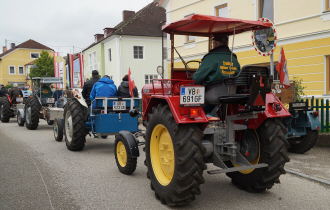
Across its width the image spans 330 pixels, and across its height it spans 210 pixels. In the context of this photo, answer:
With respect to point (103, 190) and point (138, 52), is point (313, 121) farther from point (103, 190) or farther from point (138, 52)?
point (138, 52)

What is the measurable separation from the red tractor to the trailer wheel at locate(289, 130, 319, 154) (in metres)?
3.06

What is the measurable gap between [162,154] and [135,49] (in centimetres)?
2840

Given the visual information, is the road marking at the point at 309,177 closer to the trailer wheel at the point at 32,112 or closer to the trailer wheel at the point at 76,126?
the trailer wheel at the point at 76,126

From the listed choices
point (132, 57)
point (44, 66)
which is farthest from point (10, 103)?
point (44, 66)

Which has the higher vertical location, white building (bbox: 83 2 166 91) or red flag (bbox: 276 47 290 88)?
white building (bbox: 83 2 166 91)

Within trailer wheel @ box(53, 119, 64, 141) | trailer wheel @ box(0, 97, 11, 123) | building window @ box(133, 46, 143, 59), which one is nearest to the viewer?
trailer wheel @ box(53, 119, 64, 141)

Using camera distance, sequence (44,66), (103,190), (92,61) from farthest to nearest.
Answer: (44,66) → (92,61) → (103,190)

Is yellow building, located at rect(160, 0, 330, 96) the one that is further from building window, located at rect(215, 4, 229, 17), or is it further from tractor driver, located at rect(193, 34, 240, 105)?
tractor driver, located at rect(193, 34, 240, 105)

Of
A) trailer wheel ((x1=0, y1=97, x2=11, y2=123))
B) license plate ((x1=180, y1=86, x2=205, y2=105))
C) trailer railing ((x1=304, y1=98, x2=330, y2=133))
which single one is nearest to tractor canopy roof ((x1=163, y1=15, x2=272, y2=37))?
license plate ((x1=180, y1=86, x2=205, y2=105))

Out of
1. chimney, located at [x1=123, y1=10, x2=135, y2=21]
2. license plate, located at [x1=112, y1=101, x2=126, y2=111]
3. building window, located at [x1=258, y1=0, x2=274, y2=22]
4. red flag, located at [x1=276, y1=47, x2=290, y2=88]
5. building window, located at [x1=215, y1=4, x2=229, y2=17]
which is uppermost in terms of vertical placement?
chimney, located at [x1=123, y1=10, x2=135, y2=21]

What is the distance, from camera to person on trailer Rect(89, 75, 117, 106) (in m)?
8.17

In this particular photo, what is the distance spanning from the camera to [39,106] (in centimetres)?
1297

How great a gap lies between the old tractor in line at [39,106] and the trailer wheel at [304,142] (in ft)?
26.0

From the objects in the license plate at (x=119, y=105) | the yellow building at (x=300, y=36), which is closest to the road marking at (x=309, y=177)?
the license plate at (x=119, y=105)
